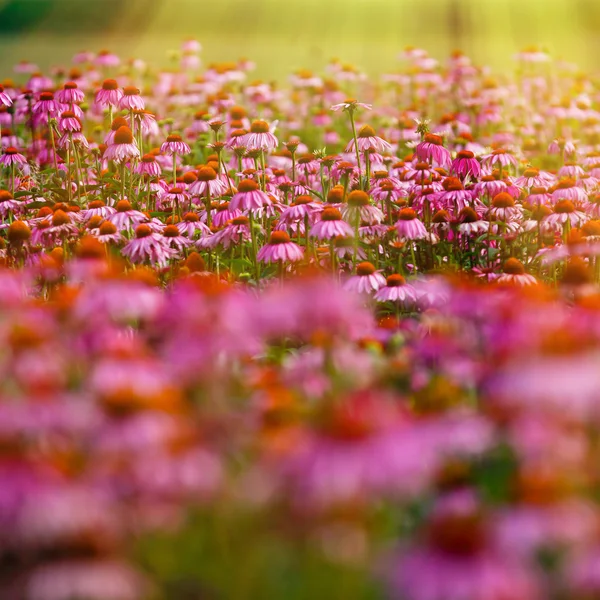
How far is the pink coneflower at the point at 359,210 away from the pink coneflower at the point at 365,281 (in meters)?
0.37

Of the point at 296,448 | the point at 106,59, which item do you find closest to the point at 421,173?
the point at 296,448

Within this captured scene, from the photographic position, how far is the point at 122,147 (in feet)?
16.1

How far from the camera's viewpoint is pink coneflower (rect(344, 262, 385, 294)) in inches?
153

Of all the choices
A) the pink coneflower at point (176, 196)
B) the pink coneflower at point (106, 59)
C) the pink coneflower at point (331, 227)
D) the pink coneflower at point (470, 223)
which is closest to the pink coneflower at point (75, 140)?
the pink coneflower at point (176, 196)

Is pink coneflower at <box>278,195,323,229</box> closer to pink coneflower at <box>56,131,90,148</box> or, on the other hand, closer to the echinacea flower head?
pink coneflower at <box>56,131,90,148</box>

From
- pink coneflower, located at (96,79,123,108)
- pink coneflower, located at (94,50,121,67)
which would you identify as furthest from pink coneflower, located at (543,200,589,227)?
pink coneflower, located at (94,50,121,67)

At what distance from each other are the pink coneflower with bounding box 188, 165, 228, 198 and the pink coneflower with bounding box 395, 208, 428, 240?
959mm

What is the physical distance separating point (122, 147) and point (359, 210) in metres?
1.36

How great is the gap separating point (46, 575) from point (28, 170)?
14.1ft

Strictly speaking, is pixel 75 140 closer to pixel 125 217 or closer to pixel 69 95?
pixel 69 95

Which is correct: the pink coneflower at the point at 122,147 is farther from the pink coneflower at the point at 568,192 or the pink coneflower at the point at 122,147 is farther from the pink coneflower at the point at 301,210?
the pink coneflower at the point at 568,192

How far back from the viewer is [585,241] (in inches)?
168

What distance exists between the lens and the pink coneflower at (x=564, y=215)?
4.51 metres

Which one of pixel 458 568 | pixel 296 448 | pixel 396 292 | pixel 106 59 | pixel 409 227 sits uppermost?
pixel 106 59
